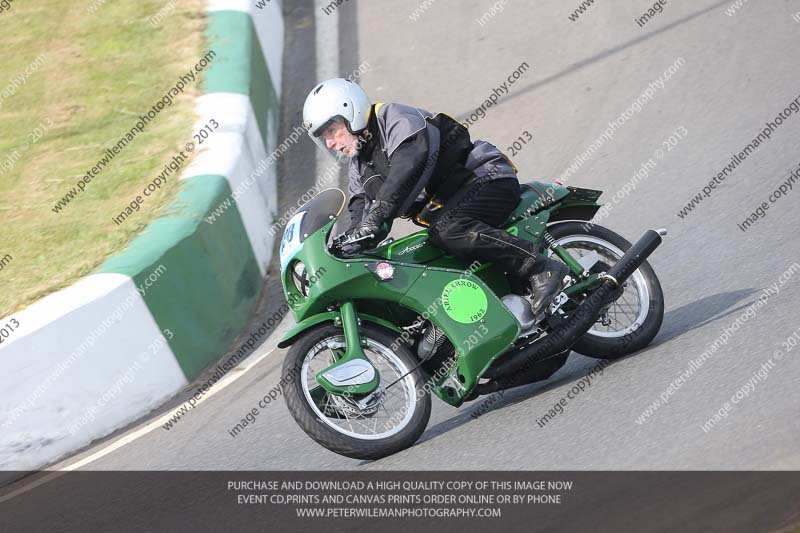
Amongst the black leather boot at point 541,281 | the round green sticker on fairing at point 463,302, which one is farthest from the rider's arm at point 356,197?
the black leather boot at point 541,281

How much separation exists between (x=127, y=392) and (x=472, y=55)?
19.3 ft

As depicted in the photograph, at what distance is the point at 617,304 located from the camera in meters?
5.95

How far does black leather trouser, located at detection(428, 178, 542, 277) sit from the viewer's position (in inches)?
213

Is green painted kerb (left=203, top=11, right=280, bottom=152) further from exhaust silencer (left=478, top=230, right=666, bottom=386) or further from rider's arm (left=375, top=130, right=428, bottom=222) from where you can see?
exhaust silencer (left=478, top=230, right=666, bottom=386)

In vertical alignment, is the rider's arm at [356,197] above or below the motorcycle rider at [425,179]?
below

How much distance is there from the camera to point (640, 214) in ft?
25.3

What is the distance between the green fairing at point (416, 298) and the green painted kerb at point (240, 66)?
14.2 feet

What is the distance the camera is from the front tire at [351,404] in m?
5.05

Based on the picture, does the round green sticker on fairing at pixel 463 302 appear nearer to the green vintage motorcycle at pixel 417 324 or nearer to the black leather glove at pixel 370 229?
the green vintage motorcycle at pixel 417 324

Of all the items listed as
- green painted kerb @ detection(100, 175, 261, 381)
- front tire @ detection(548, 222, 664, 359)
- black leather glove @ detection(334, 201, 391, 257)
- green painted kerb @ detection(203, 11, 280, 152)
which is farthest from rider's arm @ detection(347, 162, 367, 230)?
green painted kerb @ detection(203, 11, 280, 152)

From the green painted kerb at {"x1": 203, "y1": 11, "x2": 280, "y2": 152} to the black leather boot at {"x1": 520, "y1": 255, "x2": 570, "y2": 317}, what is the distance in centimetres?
452
